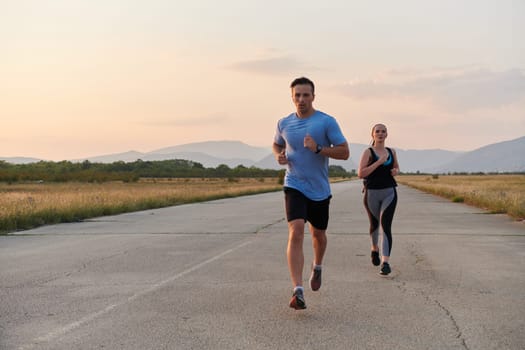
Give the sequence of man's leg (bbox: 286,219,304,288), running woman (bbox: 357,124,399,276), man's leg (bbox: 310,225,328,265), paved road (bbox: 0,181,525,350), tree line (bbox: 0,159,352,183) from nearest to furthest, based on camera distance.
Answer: paved road (bbox: 0,181,525,350), man's leg (bbox: 286,219,304,288), man's leg (bbox: 310,225,328,265), running woman (bbox: 357,124,399,276), tree line (bbox: 0,159,352,183)

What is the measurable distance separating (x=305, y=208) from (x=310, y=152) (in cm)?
54

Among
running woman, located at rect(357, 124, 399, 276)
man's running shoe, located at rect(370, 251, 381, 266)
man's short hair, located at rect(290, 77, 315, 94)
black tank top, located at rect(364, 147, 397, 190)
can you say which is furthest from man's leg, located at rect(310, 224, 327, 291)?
man's running shoe, located at rect(370, 251, 381, 266)

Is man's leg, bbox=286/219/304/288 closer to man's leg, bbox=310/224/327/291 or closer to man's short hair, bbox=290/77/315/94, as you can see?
man's leg, bbox=310/224/327/291

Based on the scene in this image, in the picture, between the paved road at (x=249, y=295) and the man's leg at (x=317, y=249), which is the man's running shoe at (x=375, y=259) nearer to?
the paved road at (x=249, y=295)

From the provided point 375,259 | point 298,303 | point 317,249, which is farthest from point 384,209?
point 298,303

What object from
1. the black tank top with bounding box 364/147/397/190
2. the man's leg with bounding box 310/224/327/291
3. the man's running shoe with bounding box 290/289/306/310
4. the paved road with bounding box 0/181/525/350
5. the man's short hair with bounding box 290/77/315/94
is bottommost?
the paved road with bounding box 0/181/525/350

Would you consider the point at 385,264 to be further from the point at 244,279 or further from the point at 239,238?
the point at 239,238

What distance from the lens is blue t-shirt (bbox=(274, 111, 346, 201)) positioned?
5637mm

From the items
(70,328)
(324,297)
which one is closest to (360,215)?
(324,297)

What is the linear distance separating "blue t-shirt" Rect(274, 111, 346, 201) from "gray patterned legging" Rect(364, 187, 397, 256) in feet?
7.15

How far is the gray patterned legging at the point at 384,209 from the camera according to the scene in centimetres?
765

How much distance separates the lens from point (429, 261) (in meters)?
8.92

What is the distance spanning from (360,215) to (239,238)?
7403mm

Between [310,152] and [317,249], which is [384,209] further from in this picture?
[310,152]
